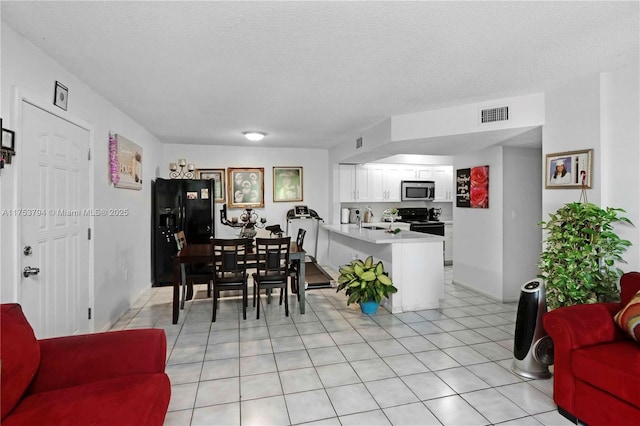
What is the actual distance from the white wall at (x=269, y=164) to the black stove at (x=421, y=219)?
1.73 m

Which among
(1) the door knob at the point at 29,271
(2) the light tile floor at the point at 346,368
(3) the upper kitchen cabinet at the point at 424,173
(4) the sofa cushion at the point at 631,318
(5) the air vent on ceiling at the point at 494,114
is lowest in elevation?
(2) the light tile floor at the point at 346,368

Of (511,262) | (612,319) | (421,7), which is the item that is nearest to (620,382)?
(612,319)

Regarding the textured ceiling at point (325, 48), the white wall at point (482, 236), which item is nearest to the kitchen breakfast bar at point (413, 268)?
the white wall at point (482, 236)

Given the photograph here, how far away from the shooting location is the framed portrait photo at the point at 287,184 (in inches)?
259

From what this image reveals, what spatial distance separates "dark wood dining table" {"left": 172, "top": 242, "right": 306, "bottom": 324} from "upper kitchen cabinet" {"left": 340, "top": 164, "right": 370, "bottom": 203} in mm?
2506

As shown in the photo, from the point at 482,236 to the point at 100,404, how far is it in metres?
4.60

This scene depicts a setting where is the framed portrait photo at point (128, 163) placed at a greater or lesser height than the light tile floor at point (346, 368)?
greater

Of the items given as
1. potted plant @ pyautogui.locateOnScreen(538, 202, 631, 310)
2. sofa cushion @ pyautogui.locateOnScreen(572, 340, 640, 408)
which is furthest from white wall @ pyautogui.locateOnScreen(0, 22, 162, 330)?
potted plant @ pyautogui.locateOnScreen(538, 202, 631, 310)

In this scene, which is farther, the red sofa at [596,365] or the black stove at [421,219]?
the black stove at [421,219]

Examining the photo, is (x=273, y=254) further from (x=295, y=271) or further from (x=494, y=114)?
(x=494, y=114)

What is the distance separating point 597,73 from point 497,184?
1846 millimetres

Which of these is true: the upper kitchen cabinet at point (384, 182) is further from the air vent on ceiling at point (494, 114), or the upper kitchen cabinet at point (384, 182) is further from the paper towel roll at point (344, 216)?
the air vent on ceiling at point (494, 114)

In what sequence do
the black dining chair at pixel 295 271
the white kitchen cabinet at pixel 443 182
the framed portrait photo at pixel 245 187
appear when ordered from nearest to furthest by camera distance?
the black dining chair at pixel 295 271, the framed portrait photo at pixel 245 187, the white kitchen cabinet at pixel 443 182

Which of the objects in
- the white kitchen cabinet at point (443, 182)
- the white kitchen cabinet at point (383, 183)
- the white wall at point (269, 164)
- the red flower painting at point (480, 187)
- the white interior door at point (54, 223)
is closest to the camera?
the white interior door at point (54, 223)
